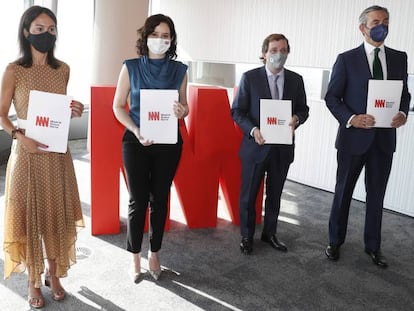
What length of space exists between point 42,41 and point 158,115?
734 millimetres

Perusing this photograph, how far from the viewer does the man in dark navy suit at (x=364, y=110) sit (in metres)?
2.93

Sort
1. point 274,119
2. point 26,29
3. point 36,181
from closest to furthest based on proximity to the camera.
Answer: point 26,29 → point 36,181 → point 274,119

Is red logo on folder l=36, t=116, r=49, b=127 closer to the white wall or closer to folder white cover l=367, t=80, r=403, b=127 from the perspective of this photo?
folder white cover l=367, t=80, r=403, b=127

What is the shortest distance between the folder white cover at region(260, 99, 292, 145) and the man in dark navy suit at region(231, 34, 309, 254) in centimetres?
5

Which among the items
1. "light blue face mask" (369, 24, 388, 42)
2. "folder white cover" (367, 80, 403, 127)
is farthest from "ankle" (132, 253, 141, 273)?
"light blue face mask" (369, 24, 388, 42)

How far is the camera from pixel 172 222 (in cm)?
402

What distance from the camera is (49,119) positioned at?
228 cm

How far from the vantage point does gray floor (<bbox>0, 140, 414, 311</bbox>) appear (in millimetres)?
2674

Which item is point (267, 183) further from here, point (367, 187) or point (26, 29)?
point (26, 29)

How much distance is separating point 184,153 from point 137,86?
1.22 metres

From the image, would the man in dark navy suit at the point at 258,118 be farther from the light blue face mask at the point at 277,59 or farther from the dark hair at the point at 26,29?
the dark hair at the point at 26,29

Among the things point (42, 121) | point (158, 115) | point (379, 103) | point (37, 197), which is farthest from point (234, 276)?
point (42, 121)

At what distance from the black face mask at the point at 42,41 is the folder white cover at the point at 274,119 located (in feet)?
4.73

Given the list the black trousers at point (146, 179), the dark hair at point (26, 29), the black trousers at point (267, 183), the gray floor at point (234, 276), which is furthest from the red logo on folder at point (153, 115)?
the gray floor at point (234, 276)
